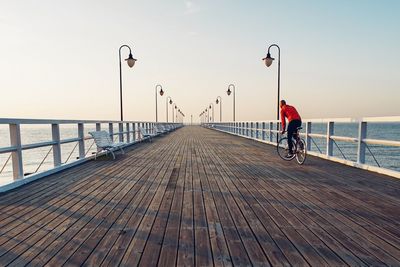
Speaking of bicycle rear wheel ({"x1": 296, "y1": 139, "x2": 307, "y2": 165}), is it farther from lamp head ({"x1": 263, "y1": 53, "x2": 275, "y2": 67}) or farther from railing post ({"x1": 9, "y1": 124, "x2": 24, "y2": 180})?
lamp head ({"x1": 263, "y1": 53, "x2": 275, "y2": 67})

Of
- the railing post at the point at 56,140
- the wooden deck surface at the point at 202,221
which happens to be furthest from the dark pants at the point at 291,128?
the railing post at the point at 56,140

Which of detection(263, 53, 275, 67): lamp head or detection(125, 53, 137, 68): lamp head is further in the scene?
detection(125, 53, 137, 68): lamp head

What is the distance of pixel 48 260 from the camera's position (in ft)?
7.91

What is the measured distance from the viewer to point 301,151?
7.50 metres

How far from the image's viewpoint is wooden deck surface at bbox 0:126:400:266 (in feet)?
8.12

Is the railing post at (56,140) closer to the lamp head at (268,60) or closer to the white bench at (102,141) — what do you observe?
the white bench at (102,141)

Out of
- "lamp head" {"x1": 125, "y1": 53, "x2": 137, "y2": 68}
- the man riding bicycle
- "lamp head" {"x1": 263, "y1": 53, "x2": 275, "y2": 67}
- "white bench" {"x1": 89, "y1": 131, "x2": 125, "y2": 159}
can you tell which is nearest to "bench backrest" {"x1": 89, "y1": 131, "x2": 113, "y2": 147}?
"white bench" {"x1": 89, "y1": 131, "x2": 125, "y2": 159}

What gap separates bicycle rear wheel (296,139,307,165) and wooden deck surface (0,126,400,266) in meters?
1.71

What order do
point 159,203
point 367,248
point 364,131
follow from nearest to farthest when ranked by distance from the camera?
point 367,248 < point 159,203 < point 364,131

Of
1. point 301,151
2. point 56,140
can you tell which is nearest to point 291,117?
point 301,151

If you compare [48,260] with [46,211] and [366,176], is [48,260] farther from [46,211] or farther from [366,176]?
[366,176]

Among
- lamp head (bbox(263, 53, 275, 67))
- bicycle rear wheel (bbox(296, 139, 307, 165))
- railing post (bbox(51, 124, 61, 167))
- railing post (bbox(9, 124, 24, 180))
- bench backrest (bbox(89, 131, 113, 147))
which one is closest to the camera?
railing post (bbox(9, 124, 24, 180))

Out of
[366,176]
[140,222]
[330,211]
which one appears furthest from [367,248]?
[366,176]

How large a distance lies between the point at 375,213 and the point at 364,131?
3911 mm
